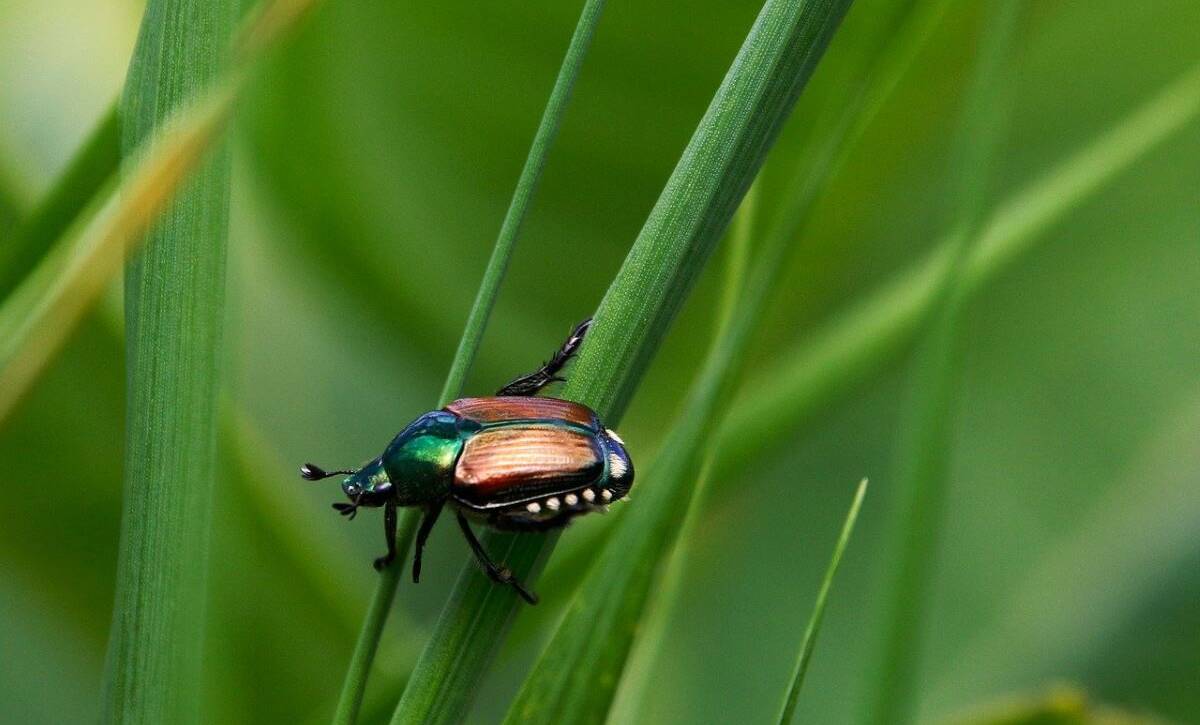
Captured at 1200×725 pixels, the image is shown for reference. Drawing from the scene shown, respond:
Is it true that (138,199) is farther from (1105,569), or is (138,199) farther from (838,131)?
(1105,569)

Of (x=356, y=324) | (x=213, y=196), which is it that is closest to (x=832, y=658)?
(x=356, y=324)

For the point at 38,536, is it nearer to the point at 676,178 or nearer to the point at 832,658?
the point at 676,178

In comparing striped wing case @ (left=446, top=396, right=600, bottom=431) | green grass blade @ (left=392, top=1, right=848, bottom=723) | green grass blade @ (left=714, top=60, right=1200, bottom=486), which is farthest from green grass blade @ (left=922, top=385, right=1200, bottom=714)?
green grass blade @ (left=392, top=1, right=848, bottom=723)

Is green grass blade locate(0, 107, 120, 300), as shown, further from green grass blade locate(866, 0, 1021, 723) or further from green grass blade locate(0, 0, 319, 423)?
green grass blade locate(866, 0, 1021, 723)


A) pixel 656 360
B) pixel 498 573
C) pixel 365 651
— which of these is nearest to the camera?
pixel 365 651

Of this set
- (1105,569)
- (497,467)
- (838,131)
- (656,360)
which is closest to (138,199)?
(838,131)

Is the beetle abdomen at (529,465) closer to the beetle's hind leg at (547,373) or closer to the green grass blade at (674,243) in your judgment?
the beetle's hind leg at (547,373)
